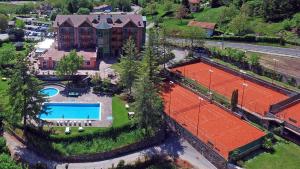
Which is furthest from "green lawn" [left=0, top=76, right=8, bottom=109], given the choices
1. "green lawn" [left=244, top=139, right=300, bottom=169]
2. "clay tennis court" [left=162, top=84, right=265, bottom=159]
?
"green lawn" [left=244, top=139, right=300, bottom=169]

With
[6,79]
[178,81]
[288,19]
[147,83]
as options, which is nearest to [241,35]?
[288,19]

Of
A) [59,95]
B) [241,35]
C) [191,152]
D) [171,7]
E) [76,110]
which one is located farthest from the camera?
[171,7]

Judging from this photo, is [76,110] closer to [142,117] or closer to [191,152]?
[142,117]

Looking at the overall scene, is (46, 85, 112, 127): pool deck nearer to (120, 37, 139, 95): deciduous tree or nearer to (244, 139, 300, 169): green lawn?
(120, 37, 139, 95): deciduous tree

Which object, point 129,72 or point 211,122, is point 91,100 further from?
point 211,122

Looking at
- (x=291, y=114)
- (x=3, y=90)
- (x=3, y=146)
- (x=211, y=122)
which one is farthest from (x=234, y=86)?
(x=3, y=90)

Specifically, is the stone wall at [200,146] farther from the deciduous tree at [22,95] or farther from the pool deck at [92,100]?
the deciduous tree at [22,95]
